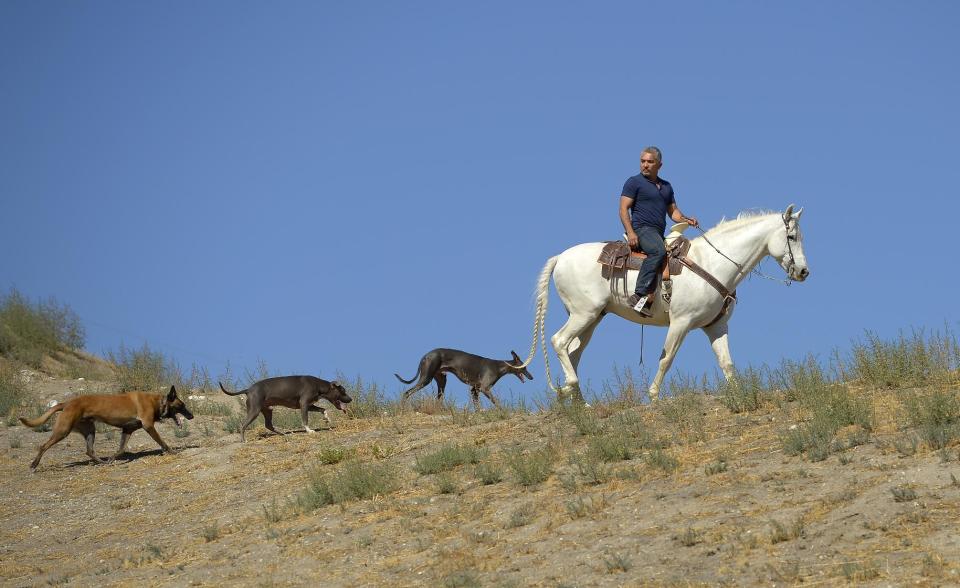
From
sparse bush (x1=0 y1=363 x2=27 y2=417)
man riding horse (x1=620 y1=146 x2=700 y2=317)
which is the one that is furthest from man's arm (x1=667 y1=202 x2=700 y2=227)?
sparse bush (x1=0 y1=363 x2=27 y2=417)

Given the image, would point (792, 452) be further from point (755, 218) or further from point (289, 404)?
point (289, 404)

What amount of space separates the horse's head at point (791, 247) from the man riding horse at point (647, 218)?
42.2 inches

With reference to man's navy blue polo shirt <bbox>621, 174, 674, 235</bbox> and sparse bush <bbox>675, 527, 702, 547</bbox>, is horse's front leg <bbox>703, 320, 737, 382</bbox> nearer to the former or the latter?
man's navy blue polo shirt <bbox>621, 174, 674, 235</bbox>

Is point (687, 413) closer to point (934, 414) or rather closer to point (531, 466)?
point (531, 466)

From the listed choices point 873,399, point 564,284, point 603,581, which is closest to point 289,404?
point 564,284

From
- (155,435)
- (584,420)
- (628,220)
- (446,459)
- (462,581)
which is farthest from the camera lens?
(155,435)

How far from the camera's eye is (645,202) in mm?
14953

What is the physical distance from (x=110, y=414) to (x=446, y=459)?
20.6ft

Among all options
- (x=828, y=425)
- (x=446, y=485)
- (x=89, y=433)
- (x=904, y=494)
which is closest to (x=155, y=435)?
(x=89, y=433)

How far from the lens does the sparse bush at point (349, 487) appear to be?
12.4m

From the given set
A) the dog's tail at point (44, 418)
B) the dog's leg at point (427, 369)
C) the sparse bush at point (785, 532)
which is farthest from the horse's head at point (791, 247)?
the dog's tail at point (44, 418)

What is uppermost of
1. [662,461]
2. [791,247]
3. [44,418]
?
[791,247]

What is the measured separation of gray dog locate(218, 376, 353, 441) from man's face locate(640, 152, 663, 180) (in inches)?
230

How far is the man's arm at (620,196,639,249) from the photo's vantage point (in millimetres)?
14922
